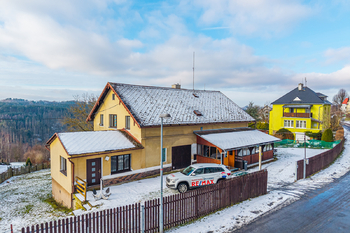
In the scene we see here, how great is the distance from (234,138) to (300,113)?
29.9 metres

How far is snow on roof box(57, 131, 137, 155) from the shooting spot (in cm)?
1446

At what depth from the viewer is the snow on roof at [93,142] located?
14.5 meters

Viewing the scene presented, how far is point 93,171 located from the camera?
49.5ft

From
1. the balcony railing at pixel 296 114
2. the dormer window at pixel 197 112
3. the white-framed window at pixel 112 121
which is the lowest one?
the white-framed window at pixel 112 121

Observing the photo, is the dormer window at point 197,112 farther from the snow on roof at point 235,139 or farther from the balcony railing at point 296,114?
the balcony railing at point 296,114

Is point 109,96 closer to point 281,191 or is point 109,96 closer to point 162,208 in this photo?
point 162,208

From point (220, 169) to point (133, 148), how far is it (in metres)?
7.04

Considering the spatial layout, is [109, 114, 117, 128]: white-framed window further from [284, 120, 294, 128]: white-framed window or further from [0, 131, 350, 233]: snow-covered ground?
[284, 120, 294, 128]: white-framed window

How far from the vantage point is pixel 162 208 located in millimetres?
8859

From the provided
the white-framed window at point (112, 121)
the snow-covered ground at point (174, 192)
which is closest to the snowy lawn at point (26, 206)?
the snow-covered ground at point (174, 192)

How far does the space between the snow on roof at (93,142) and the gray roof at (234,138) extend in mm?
7498

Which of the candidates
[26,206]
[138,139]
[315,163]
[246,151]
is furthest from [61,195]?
Answer: [315,163]

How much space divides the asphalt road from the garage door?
10.0 meters

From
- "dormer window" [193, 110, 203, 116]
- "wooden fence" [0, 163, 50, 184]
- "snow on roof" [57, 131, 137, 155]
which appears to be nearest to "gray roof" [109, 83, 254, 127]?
"dormer window" [193, 110, 203, 116]
